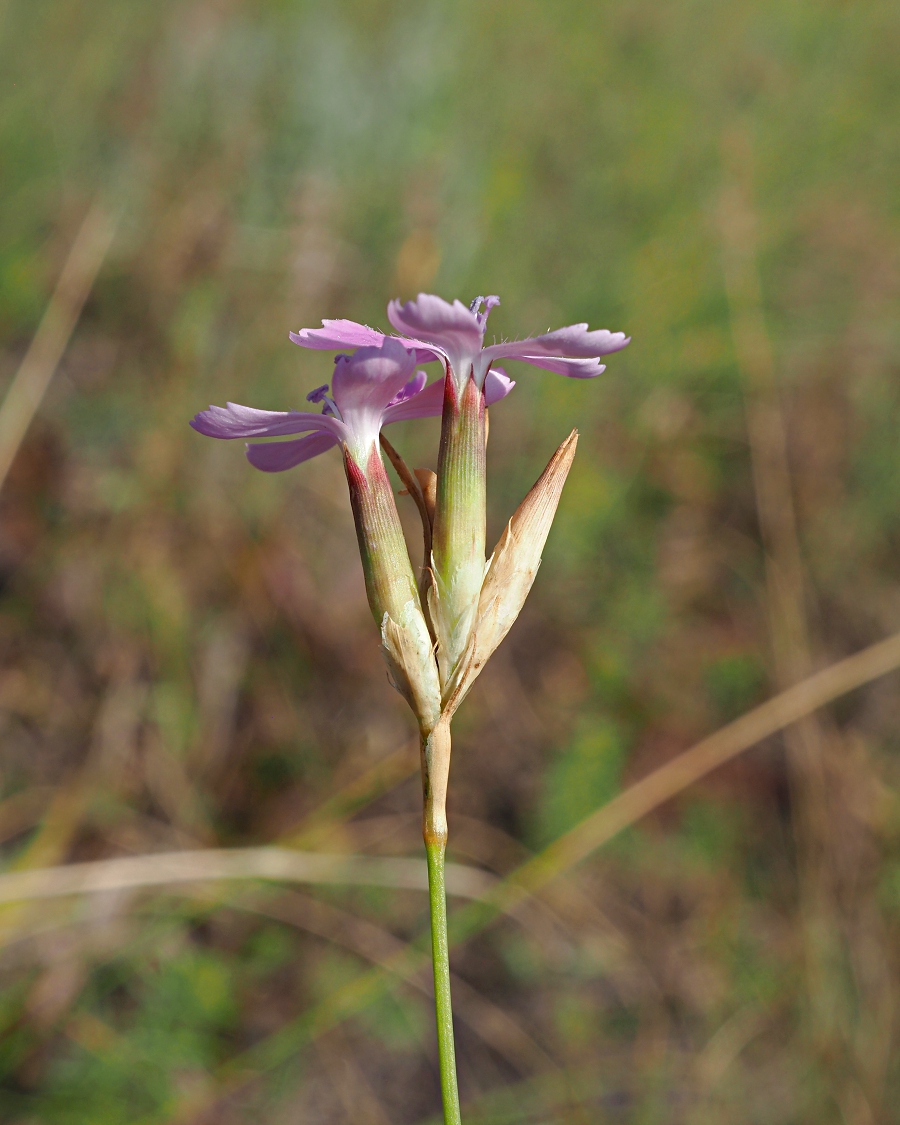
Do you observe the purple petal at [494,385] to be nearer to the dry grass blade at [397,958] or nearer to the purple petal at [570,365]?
the purple petal at [570,365]

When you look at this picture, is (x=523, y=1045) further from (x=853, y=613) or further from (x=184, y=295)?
(x=184, y=295)

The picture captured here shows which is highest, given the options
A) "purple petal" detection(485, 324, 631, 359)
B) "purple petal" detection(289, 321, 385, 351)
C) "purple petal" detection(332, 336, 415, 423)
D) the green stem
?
"purple petal" detection(485, 324, 631, 359)

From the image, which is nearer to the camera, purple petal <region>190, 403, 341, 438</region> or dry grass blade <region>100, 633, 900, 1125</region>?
purple petal <region>190, 403, 341, 438</region>

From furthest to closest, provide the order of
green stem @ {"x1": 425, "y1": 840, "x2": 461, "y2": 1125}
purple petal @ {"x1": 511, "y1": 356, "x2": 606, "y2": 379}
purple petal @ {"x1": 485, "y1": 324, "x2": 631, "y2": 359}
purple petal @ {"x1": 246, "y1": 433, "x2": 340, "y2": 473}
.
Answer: purple petal @ {"x1": 246, "y1": 433, "x2": 340, "y2": 473}
purple petal @ {"x1": 511, "y1": 356, "x2": 606, "y2": 379}
purple petal @ {"x1": 485, "y1": 324, "x2": 631, "y2": 359}
green stem @ {"x1": 425, "y1": 840, "x2": 461, "y2": 1125}

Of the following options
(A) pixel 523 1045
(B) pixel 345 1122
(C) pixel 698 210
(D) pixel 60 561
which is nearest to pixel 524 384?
(C) pixel 698 210

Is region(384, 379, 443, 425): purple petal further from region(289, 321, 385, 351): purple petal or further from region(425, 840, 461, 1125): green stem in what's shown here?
region(425, 840, 461, 1125): green stem

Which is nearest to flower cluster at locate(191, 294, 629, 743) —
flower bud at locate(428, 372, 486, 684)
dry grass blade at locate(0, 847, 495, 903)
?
flower bud at locate(428, 372, 486, 684)

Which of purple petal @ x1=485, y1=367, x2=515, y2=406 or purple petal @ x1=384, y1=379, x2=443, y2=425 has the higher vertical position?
purple petal @ x1=485, y1=367, x2=515, y2=406

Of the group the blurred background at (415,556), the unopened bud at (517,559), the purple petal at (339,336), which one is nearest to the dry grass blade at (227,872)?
the blurred background at (415,556)
